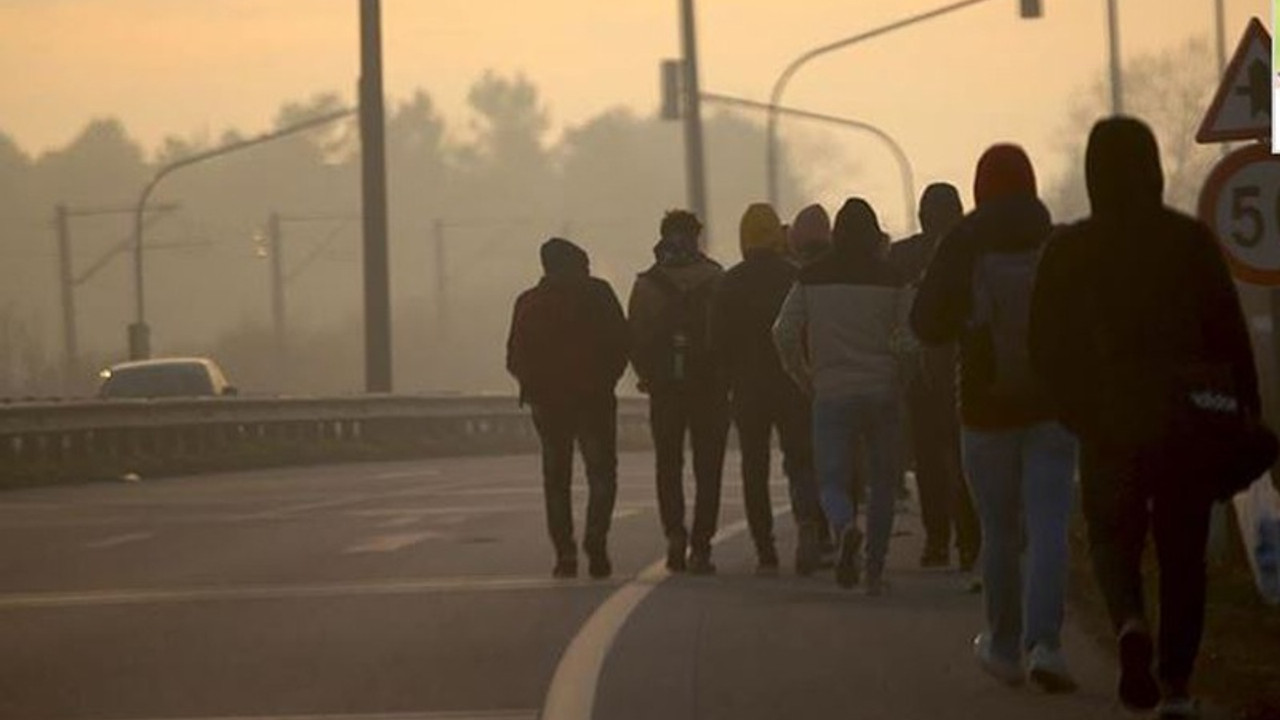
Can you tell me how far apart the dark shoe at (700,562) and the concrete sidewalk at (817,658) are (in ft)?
1.13

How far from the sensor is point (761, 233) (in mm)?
21062

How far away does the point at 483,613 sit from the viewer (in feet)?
60.8

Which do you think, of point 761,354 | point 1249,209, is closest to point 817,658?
point 1249,209

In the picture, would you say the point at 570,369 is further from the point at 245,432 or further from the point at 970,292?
the point at 245,432

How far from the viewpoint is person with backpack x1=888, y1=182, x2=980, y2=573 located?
19766 millimetres

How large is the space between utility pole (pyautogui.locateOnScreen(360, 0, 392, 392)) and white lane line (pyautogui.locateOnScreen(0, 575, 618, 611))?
30307mm

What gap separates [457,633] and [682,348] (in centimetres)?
440

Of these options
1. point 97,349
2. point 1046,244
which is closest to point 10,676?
point 1046,244

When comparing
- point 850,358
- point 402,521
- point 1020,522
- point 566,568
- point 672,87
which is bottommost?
point 402,521

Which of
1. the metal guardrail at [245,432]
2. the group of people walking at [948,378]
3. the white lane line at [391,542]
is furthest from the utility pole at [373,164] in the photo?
the group of people walking at [948,378]

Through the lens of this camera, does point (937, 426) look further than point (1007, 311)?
Yes

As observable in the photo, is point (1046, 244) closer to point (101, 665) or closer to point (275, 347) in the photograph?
point (101, 665)

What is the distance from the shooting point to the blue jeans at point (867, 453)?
18828 millimetres

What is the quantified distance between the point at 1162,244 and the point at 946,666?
278cm
